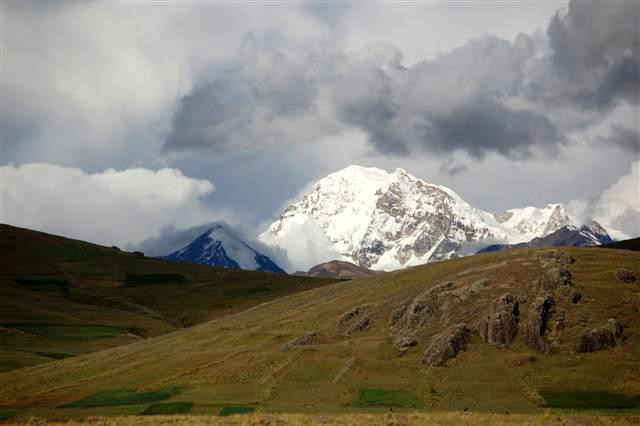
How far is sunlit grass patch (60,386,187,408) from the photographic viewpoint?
294ft

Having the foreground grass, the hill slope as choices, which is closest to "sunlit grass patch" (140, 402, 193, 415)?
the hill slope

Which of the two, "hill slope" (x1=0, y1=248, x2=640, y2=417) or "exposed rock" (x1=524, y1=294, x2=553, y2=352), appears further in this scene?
"exposed rock" (x1=524, y1=294, x2=553, y2=352)

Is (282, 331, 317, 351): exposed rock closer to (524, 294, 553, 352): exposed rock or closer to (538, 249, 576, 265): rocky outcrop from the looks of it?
(524, 294, 553, 352): exposed rock

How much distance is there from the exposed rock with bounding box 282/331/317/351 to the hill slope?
0.21 m

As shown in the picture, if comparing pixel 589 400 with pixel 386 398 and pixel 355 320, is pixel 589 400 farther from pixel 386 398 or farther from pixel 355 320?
pixel 355 320

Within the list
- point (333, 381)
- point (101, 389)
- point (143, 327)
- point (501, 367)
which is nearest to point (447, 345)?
Answer: point (501, 367)

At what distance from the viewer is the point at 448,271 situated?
128 m

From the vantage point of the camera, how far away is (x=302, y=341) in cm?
11231

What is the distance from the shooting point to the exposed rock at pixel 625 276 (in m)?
Answer: 106

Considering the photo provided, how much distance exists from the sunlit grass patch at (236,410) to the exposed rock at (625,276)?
55.1 metres

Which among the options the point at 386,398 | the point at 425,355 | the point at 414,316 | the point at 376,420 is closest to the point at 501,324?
the point at 425,355

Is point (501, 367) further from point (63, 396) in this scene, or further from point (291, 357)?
point (63, 396)

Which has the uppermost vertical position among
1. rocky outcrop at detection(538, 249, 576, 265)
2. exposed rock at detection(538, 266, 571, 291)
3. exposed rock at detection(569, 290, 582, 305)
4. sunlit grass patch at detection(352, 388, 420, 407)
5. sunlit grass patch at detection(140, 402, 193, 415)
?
rocky outcrop at detection(538, 249, 576, 265)

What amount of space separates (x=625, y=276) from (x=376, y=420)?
56.1 meters
